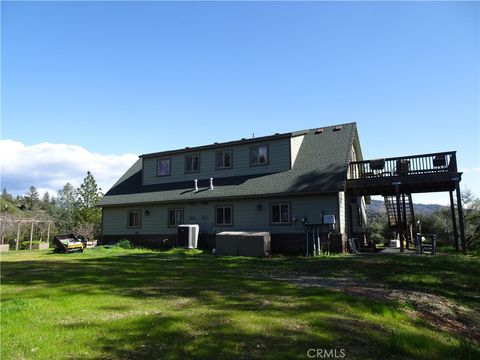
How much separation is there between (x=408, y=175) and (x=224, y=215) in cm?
962

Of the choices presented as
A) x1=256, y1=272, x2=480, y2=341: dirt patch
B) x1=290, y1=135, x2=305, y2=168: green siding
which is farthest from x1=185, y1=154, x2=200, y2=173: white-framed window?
x1=256, y1=272, x2=480, y2=341: dirt patch

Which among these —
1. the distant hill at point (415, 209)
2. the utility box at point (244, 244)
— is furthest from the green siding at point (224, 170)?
the distant hill at point (415, 209)

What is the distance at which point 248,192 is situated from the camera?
20672 mm

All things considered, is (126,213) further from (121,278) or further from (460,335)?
(460,335)

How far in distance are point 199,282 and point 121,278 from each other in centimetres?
223

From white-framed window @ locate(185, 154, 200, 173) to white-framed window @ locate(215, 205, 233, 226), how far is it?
3644 mm

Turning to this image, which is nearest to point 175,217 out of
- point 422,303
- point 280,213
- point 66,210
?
point 280,213

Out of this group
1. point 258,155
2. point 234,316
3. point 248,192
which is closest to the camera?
point 234,316

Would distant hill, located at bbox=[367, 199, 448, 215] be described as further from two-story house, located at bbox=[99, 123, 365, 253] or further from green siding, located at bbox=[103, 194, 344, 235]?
green siding, located at bbox=[103, 194, 344, 235]

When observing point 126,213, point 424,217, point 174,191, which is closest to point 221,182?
point 174,191

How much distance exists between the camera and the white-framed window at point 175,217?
921 inches

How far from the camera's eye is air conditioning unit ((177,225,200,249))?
21.4 meters

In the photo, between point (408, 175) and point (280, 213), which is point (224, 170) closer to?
point (280, 213)

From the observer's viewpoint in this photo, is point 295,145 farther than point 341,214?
Yes
